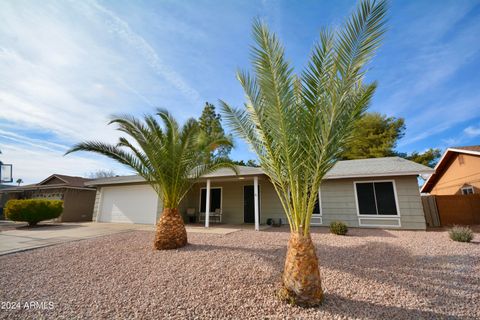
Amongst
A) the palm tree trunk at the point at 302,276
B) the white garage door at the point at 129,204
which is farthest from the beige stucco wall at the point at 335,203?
the palm tree trunk at the point at 302,276

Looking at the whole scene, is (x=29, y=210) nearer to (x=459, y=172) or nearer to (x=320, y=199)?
(x=320, y=199)

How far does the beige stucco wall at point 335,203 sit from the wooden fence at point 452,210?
2978mm

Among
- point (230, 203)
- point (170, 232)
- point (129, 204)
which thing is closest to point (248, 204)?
point (230, 203)

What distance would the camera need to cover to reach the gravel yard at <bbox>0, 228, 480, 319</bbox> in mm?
2762

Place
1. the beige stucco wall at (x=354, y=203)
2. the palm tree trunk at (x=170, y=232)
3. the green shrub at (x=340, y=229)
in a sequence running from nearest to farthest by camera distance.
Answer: the palm tree trunk at (x=170, y=232)
the green shrub at (x=340, y=229)
the beige stucco wall at (x=354, y=203)

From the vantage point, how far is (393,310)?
107 inches

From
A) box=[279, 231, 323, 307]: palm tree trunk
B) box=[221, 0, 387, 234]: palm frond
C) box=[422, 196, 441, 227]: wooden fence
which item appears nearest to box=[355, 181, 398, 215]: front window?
box=[422, 196, 441, 227]: wooden fence

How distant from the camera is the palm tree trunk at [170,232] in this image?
19.2 ft

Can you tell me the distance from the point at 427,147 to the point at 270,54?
25469mm

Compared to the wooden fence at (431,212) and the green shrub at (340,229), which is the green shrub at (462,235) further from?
the wooden fence at (431,212)

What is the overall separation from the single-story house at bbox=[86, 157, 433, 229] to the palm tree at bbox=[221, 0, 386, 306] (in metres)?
6.08

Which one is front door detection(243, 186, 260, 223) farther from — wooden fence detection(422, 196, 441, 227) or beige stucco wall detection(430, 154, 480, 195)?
beige stucco wall detection(430, 154, 480, 195)

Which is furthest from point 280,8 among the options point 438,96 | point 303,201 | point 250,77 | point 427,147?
point 427,147

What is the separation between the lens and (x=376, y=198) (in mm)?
9477
